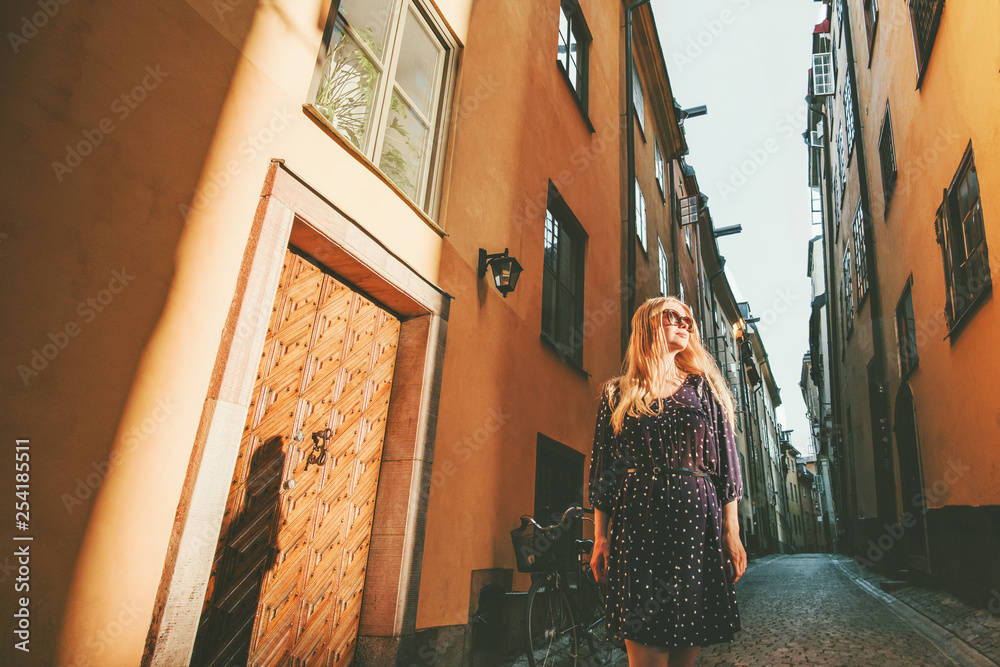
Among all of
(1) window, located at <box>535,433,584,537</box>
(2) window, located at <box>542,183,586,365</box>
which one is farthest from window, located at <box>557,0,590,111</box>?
(1) window, located at <box>535,433,584,537</box>

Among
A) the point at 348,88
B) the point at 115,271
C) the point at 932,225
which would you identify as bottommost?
the point at 115,271

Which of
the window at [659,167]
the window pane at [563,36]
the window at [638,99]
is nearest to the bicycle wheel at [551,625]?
the window pane at [563,36]

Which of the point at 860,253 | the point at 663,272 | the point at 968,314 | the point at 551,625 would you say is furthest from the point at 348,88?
the point at 860,253

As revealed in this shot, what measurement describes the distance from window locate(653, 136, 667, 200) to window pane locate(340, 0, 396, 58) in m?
11.5

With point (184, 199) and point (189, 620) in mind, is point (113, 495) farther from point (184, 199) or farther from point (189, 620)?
point (184, 199)

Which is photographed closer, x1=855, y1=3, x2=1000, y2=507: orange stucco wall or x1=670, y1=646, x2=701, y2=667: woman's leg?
x1=670, y1=646, x2=701, y2=667: woman's leg

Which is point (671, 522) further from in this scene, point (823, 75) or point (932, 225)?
point (823, 75)

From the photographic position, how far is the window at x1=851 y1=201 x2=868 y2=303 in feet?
Result: 40.0

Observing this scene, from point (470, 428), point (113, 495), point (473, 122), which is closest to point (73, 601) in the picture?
point (113, 495)

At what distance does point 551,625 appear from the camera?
436 cm

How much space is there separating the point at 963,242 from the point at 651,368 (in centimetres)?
604

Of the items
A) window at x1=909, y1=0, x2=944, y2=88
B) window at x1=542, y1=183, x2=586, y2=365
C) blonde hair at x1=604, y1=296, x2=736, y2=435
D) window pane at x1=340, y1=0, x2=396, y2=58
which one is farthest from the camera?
window at x1=542, y1=183, x2=586, y2=365

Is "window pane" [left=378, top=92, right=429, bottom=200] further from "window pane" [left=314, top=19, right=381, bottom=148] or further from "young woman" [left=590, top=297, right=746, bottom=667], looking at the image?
"young woman" [left=590, top=297, right=746, bottom=667]

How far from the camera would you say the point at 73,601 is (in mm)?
2096
